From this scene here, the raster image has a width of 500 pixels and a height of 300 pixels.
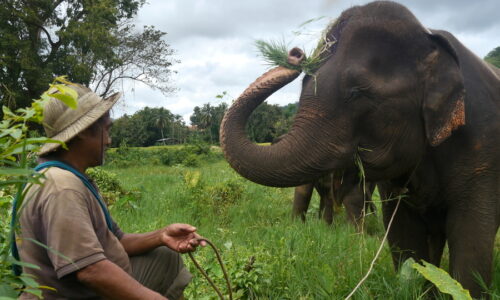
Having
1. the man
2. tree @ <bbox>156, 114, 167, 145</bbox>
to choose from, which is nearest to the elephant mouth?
the man

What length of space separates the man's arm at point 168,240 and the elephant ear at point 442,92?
5.02 feet

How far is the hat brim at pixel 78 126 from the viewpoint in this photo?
7.23ft

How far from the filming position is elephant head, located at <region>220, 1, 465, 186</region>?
271cm

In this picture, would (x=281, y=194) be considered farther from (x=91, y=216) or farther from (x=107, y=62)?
(x=107, y=62)

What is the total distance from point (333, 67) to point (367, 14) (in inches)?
16.2

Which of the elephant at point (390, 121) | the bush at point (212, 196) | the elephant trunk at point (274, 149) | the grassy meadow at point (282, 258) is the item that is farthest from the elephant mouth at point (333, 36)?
the bush at point (212, 196)

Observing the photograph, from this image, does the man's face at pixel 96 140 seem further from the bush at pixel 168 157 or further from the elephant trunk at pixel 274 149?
the bush at pixel 168 157

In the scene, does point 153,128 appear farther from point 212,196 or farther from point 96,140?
point 96,140

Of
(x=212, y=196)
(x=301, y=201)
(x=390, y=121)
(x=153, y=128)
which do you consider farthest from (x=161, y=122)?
(x=390, y=121)

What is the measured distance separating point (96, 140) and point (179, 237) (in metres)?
0.73

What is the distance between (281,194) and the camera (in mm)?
9336

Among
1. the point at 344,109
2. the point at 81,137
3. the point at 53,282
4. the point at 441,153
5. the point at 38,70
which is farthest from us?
the point at 38,70

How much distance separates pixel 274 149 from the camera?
2744 millimetres

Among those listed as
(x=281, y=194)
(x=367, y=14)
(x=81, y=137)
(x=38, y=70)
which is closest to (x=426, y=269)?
(x=367, y=14)
